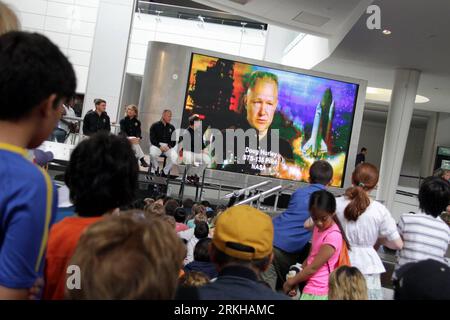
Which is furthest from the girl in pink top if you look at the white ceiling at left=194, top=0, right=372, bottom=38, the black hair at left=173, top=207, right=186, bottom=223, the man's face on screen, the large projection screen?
the man's face on screen

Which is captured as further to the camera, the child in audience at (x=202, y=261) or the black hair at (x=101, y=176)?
the child in audience at (x=202, y=261)

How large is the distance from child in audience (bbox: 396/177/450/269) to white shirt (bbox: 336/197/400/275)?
115 millimetres

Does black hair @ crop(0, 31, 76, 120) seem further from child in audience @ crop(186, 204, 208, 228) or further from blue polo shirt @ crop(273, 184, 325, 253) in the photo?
child in audience @ crop(186, 204, 208, 228)

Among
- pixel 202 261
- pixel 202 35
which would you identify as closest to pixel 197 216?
pixel 202 261

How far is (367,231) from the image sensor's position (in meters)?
3.95

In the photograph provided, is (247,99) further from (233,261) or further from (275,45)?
(233,261)

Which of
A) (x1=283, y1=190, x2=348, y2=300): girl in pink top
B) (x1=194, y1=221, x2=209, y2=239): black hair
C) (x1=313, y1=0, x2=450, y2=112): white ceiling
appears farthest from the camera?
(x1=313, y1=0, x2=450, y2=112): white ceiling

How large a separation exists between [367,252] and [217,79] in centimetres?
1069

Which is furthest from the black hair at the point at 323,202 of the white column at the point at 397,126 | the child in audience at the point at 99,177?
the white column at the point at 397,126

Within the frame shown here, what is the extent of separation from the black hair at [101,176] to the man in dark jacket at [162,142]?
1018 cm

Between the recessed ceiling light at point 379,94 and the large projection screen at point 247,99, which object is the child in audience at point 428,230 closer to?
the large projection screen at point 247,99

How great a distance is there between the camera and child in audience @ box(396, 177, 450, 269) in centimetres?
373

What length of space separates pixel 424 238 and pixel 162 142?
9.35 metres

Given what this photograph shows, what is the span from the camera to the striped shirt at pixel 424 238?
12.2 feet
